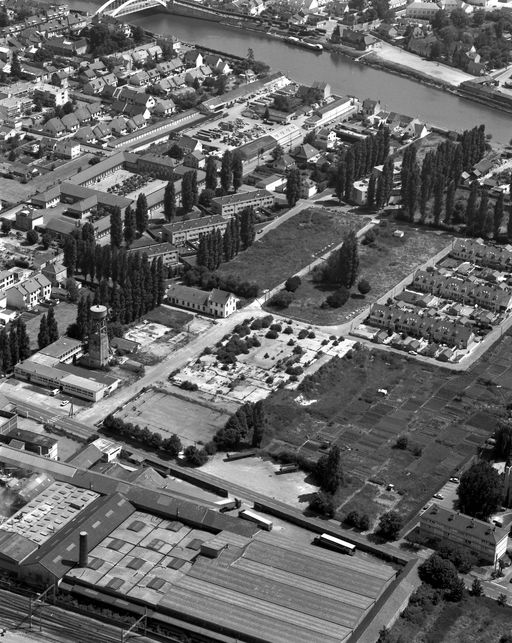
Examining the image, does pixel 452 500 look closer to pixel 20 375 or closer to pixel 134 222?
pixel 20 375

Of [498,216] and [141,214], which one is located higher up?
[498,216]

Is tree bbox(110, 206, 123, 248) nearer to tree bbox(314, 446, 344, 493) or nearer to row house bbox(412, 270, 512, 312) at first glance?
row house bbox(412, 270, 512, 312)

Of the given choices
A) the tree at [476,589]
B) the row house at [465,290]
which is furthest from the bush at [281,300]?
the tree at [476,589]

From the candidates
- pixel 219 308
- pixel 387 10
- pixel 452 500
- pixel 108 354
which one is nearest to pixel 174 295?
pixel 219 308

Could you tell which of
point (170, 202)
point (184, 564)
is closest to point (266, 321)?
point (170, 202)

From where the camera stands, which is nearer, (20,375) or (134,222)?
(20,375)

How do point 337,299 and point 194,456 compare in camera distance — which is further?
point 337,299

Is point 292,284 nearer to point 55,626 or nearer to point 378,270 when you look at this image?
point 378,270

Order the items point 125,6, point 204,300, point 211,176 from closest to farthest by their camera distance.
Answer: point 204,300, point 211,176, point 125,6

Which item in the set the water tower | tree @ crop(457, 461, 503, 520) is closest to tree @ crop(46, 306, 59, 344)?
the water tower
